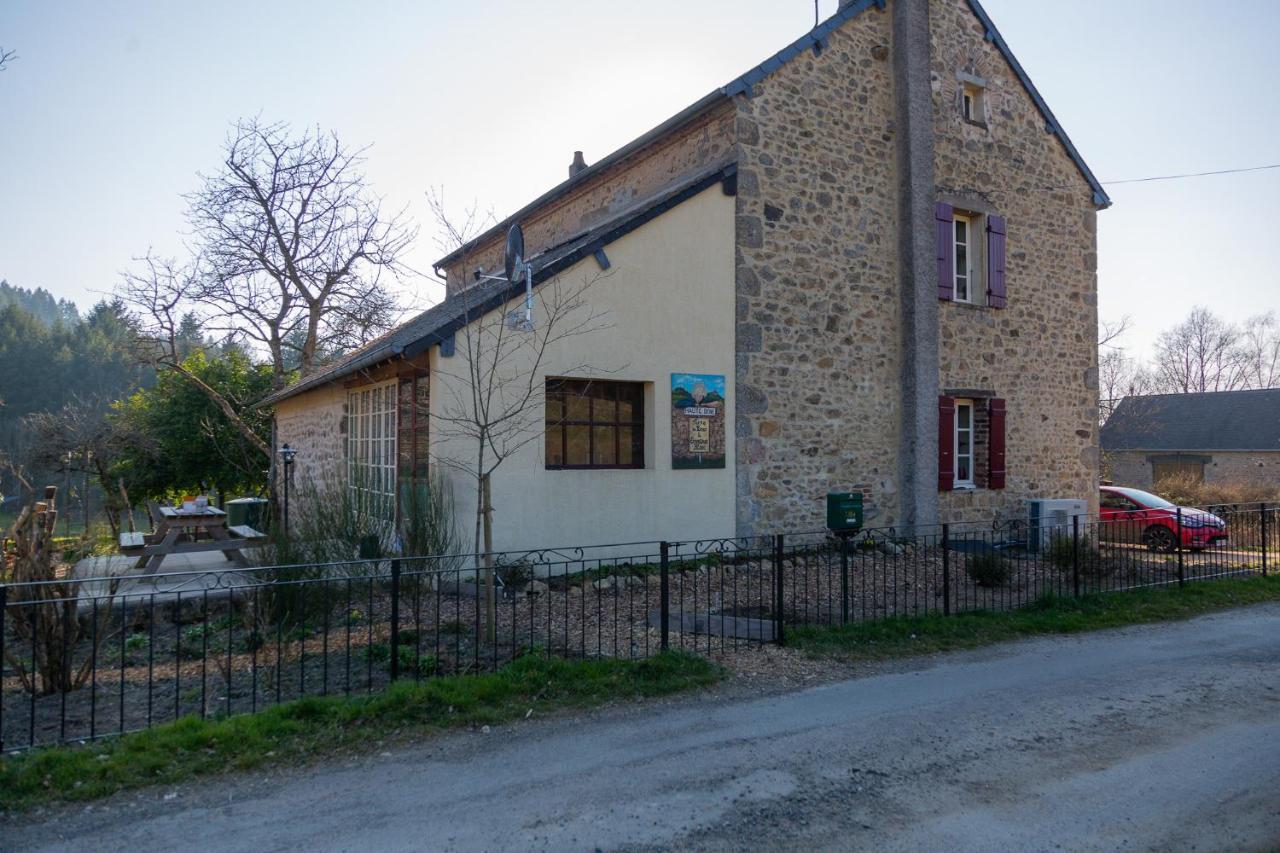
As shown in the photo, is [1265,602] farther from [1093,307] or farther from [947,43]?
[947,43]

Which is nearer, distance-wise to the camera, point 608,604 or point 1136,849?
point 1136,849

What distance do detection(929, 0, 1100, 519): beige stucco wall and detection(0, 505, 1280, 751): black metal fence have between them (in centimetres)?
302

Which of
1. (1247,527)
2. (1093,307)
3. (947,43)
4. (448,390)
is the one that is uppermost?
(947,43)

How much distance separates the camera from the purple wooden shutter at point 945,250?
13523 mm

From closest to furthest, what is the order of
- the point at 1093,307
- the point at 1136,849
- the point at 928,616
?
the point at 1136,849
the point at 928,616
the point at 1093,307

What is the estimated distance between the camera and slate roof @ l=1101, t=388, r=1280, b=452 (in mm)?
31953

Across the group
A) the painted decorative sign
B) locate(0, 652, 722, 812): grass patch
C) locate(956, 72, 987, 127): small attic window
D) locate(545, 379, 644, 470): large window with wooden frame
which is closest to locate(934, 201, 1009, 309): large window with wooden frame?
locate(956, 72, 987, 127): small attic window

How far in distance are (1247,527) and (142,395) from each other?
25.8 metres

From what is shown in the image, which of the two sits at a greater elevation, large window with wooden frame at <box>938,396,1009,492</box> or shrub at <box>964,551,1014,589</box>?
large window with wooden frame at <box>938,396,1009,492</box>

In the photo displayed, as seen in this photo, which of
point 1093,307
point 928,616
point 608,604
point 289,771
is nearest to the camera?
point 289,771

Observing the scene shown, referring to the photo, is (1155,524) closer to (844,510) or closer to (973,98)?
(844,510)

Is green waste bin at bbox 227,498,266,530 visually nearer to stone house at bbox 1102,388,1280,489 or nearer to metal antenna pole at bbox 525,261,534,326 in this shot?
metal antenna pole at bbox 525,261,534,326

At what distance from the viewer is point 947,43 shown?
1393 centimetres

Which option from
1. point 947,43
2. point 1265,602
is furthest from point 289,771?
point 947,43
